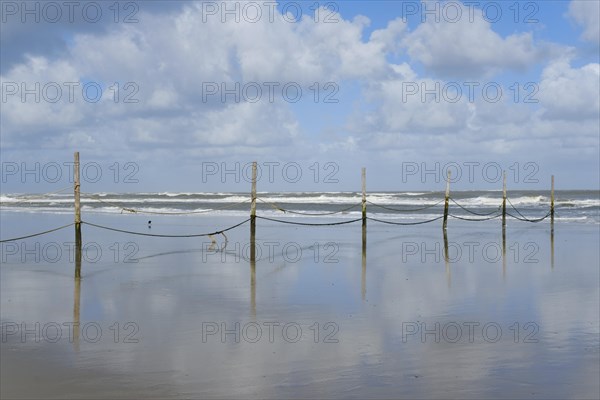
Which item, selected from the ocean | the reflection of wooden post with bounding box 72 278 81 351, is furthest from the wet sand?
the ocean

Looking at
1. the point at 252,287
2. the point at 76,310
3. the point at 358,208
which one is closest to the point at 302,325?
the point at 252,287

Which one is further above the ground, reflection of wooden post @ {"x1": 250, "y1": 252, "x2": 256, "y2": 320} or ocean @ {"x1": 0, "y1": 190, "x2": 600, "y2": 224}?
ocean @ {"x1": 0, "y1": 190, "x2": 600, "y2": 224}

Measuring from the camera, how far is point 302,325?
7.70 metres

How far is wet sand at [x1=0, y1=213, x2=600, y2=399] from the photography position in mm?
5441

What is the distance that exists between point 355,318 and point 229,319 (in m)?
1.64

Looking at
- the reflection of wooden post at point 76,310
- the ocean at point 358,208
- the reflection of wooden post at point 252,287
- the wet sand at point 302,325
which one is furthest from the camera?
the ocean at point 358,208

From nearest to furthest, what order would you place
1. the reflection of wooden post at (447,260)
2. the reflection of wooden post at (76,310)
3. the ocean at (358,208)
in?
1. the reflection of wooden post at (76,310)
2. the reflection of wooden post at (447,260)
3. the ocean at (358,208)

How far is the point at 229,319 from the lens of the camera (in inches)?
315

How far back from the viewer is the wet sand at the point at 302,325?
17.9ft

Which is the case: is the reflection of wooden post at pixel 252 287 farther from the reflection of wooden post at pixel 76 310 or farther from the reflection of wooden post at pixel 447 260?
the reflection of wooden post at pixel 447 260

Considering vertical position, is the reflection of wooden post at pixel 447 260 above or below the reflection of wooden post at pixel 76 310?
above

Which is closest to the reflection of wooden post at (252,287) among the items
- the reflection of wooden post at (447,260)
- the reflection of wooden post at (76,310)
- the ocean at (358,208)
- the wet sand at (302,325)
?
the wet sand at (302,325)

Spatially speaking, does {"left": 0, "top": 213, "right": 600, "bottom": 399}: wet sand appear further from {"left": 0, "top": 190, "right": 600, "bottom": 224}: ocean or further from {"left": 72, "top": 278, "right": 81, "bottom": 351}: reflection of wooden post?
{"left": 0, "top": 190, "right": 600, "bottom": 224}: ocean

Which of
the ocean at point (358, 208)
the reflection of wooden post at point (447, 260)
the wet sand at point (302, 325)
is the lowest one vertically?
the wet sand at point (302, 325)
